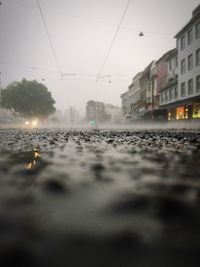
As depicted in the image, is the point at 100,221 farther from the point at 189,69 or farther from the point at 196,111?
the point at 189,69

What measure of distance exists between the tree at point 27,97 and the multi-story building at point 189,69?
38.8 meters

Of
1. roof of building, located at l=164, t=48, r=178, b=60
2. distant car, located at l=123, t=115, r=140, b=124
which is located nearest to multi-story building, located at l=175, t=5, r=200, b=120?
roof of building, located at l=164, t=48, r=178, b=60

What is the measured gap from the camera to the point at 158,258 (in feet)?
2.52

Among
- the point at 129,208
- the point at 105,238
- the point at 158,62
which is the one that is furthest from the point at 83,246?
the point at 158,62

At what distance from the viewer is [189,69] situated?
24766 mm

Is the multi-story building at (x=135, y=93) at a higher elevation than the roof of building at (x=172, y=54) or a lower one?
lower

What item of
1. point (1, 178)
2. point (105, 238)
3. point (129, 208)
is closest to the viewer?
point (105, 238)

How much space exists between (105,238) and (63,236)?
16cm

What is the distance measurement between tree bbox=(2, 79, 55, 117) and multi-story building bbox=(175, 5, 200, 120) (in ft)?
127

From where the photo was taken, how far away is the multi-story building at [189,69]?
890 inches

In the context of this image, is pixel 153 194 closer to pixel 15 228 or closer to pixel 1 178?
pixel 15 228

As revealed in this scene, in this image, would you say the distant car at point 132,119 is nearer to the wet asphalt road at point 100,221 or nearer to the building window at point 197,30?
the building window at point 197,30

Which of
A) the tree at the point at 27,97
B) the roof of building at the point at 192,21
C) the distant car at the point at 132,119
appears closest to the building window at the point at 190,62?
the roof of building at the point at 192,21

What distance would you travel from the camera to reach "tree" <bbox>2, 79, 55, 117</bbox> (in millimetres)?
55875
